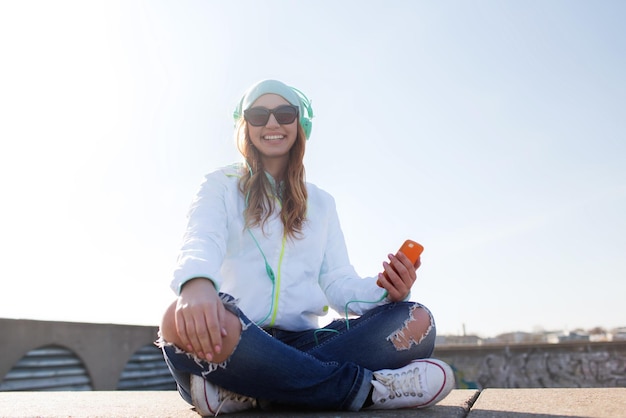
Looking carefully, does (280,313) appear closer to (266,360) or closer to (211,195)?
(266,360)

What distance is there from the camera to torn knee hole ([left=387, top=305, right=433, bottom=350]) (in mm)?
1934

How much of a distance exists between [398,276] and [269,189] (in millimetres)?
705

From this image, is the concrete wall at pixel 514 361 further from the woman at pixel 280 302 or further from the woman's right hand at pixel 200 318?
the woman's right hand at pixel 200 318

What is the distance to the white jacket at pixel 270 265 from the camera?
2020 mm

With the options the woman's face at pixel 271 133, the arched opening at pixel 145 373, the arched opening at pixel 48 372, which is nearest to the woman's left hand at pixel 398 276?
the woman's face at pixel 271 133

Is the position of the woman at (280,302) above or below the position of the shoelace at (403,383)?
above

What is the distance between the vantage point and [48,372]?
9922 millimetres

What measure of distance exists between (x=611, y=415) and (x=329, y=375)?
924mm

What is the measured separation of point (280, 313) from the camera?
2051mm

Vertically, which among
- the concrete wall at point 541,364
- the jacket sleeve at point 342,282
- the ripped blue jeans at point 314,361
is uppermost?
the jacket sleeve at point 342,282

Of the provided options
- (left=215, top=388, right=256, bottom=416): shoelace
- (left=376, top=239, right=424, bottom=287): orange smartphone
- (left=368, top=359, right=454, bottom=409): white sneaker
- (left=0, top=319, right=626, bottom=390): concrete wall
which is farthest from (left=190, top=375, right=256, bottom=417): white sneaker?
(left=0, top=319, right=626, bottom=390): concrete wall

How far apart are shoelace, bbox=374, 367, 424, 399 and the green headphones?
1.23 meters

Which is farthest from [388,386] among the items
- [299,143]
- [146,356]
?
[146,356]

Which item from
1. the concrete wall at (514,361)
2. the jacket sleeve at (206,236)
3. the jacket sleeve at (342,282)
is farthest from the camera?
the concrete wall at (514,361)
